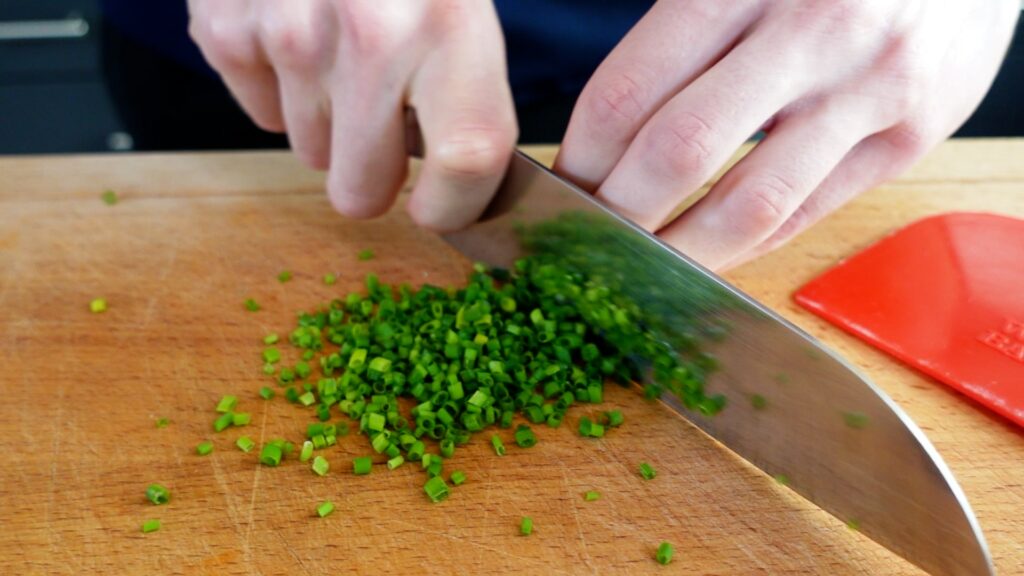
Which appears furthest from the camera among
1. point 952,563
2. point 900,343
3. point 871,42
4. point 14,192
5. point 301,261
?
point 14,192

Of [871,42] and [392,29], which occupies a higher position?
[871,42]

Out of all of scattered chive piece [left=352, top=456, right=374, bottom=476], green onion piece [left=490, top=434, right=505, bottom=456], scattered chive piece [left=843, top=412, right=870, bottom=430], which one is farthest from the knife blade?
scattered chive piece [left=352, top=456, right=374, bottom=476]

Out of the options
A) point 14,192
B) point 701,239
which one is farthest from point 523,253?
point 14,192

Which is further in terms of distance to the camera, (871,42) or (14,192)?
(14,192)

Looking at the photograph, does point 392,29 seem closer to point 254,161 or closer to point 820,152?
point 820,152

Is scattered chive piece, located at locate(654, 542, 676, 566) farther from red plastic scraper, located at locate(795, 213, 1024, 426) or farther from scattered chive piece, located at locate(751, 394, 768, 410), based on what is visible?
red plastic scraper, located at locate(795, 213, 1024, 426)

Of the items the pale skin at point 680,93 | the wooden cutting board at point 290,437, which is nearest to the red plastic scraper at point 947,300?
the wooden cutting board at point 290,437
